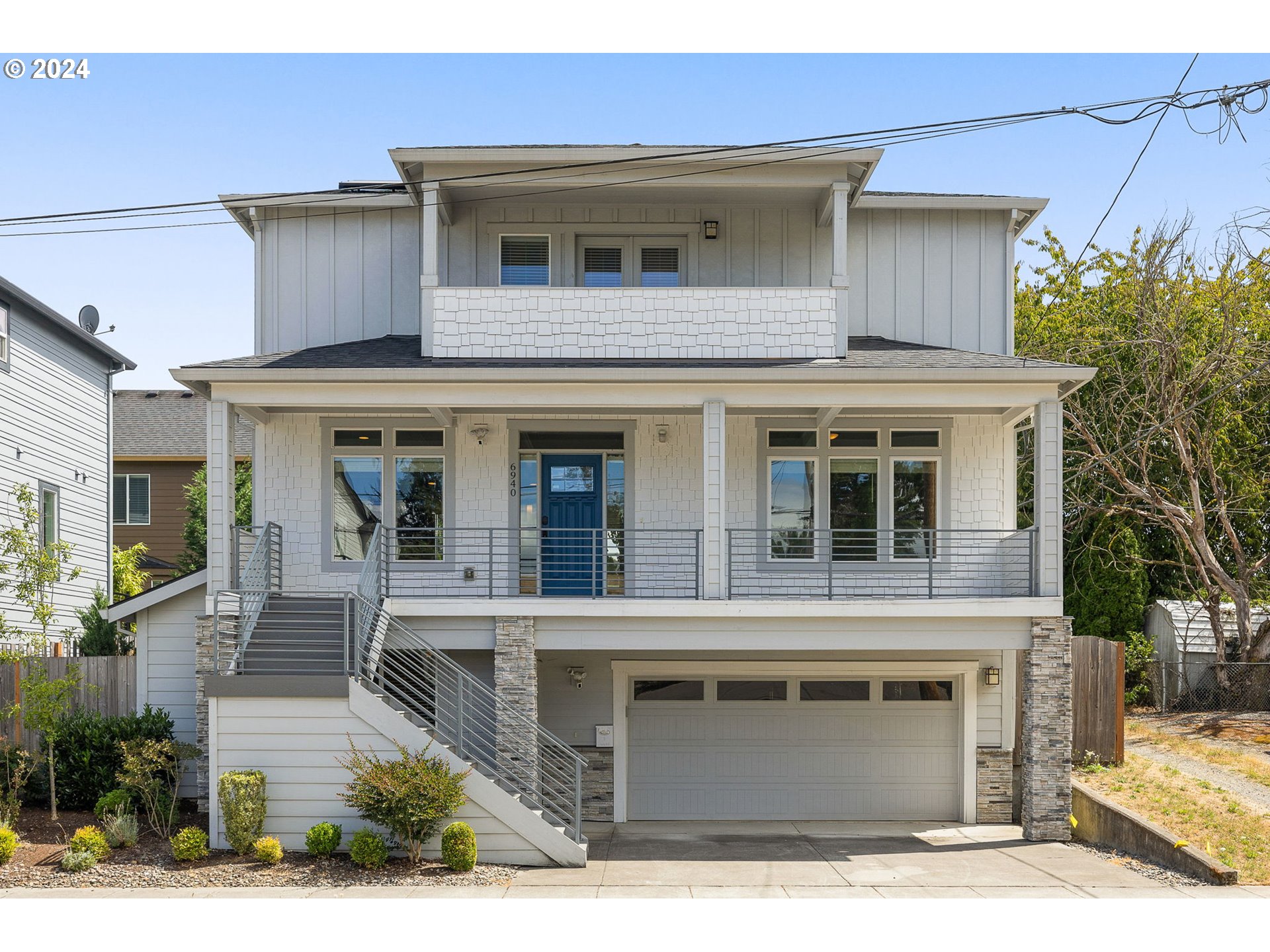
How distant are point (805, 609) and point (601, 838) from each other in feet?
12.9

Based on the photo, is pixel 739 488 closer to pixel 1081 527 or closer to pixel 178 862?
pixel 178 862

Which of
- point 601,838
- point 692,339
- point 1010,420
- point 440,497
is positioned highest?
point 692,339

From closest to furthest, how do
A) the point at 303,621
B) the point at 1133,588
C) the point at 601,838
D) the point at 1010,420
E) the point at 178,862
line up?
the point at 178,862 → the point at 303,621 → the point at 601,838 → the point at 1010,420 → the point at 1133,588

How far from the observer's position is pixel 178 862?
12633 mm

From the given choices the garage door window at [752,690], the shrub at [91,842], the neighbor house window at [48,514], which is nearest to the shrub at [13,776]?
the shrub at [91,842]

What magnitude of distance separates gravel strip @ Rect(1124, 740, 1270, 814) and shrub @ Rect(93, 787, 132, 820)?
13407mm

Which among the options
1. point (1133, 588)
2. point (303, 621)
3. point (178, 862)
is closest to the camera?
point (178, 862)

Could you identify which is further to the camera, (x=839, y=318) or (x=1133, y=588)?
(x=1133, y=588)

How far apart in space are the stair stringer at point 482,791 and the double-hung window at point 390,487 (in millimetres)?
3762

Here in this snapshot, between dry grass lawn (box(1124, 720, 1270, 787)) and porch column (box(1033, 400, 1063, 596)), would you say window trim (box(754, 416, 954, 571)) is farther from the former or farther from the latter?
dry grass lawn (box(1124, 720, 1270, 787))

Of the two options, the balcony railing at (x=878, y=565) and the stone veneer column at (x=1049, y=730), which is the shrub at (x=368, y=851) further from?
the stone veneer column at (x=1049, y=730)

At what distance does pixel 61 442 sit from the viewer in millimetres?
22812

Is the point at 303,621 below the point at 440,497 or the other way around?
below

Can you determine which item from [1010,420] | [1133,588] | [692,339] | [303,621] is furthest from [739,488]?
[1133,588]
